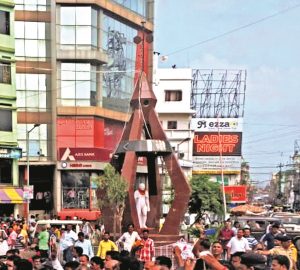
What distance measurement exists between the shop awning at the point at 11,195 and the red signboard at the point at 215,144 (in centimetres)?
4187

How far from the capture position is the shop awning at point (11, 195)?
43.5 m

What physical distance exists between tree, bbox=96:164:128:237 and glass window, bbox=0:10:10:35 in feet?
69.8

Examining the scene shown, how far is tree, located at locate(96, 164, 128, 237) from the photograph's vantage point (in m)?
24.2

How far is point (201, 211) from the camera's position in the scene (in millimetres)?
52562

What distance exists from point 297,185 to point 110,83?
86788 mm

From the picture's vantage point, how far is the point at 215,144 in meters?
84.8

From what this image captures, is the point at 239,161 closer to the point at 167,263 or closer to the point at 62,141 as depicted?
the point at 62,141

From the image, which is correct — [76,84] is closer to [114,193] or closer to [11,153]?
[11,153]

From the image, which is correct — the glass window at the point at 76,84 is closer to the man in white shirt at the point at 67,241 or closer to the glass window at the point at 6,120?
the glass window at the point at 6,120

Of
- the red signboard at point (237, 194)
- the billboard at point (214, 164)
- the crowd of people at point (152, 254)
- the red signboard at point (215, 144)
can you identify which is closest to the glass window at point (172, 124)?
the red signboard at point (215, 144)

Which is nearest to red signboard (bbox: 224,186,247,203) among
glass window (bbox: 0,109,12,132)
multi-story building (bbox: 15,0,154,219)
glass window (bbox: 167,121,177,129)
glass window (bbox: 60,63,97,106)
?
glass window (bbox: 167,121,177,129)

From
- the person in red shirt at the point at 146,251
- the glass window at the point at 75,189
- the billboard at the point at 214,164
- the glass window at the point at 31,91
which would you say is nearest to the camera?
the person in red shirt at the point at 146,251

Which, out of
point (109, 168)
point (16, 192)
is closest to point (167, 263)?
point (109, 168)

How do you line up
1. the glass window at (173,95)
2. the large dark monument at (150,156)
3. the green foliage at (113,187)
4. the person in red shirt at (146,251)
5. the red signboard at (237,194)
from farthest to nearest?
the glass window at (173,95)
the red signboard at (237,194)
the large dark monument at (150,156)
the green foliage at (113,187)
the person in red shirt at (146,251)
